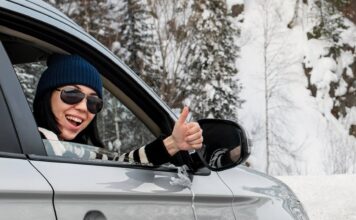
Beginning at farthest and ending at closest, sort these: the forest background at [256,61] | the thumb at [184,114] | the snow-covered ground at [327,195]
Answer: the forest background at [256,61] → the snow-covered ground at [327,195] → the thumb at [184,114]

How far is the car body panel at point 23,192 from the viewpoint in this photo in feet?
4.53

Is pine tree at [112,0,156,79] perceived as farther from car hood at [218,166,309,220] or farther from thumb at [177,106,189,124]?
thumb at [177,106,189,124]

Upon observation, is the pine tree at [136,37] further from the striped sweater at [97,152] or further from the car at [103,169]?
the striped sweater at [97,152]

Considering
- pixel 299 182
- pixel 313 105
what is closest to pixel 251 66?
pixel 313 105

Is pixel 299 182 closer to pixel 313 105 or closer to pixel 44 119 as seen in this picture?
pixel 44 119

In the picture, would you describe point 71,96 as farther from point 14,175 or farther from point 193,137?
point 14,175

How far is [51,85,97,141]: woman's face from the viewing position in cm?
215

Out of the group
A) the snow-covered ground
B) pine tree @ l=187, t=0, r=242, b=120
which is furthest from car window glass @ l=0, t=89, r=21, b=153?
pine tree @ l=187, t=0, r=242, b=120

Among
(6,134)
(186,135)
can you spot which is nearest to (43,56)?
(186,135)

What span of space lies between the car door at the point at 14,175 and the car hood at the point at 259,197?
101cm

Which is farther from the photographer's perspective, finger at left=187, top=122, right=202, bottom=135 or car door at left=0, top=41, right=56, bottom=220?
finger at left=187, top=122, right=202, bottom=135

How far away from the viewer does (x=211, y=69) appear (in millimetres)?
36312

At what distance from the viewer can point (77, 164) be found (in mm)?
1669

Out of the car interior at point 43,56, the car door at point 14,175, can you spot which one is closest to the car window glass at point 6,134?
the car door at point 14,175
